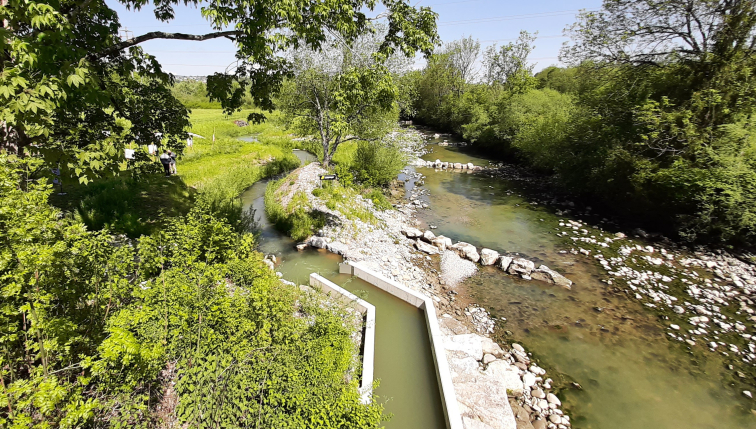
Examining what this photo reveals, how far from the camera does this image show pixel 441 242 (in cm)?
1376

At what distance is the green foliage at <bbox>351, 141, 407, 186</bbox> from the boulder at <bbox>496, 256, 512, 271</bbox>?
980 centimetres

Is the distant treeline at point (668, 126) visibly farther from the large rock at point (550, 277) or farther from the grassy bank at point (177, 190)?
the grassy bank at point (177, 190)

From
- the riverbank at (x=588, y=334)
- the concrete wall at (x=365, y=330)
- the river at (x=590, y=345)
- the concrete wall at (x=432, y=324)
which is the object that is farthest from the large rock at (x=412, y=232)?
the concrete wall at (x=365, y=330)

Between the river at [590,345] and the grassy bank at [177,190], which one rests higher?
the grassy bank at [177,190]

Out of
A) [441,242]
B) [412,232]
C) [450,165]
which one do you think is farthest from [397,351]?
[450,165]

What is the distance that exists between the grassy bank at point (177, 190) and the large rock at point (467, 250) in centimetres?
846

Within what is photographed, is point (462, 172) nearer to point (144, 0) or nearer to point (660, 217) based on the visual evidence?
point (660, 217)

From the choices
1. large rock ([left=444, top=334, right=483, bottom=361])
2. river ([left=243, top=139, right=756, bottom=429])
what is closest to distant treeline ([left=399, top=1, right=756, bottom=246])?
river ([left=243, top=139, right=756, bottom=429])

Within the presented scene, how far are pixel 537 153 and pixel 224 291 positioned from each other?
25770 millimetres

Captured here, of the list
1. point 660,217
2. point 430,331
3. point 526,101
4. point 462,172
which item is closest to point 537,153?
point 462,172

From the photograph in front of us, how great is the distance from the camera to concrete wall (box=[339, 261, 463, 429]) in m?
5.82

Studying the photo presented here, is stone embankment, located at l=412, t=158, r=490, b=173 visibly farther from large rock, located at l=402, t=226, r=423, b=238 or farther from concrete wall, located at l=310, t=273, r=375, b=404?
concrete wall, located at l=310, t=273, r=375, b=404

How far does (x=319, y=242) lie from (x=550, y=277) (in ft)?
28.4

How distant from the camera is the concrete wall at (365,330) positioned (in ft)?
19.8
